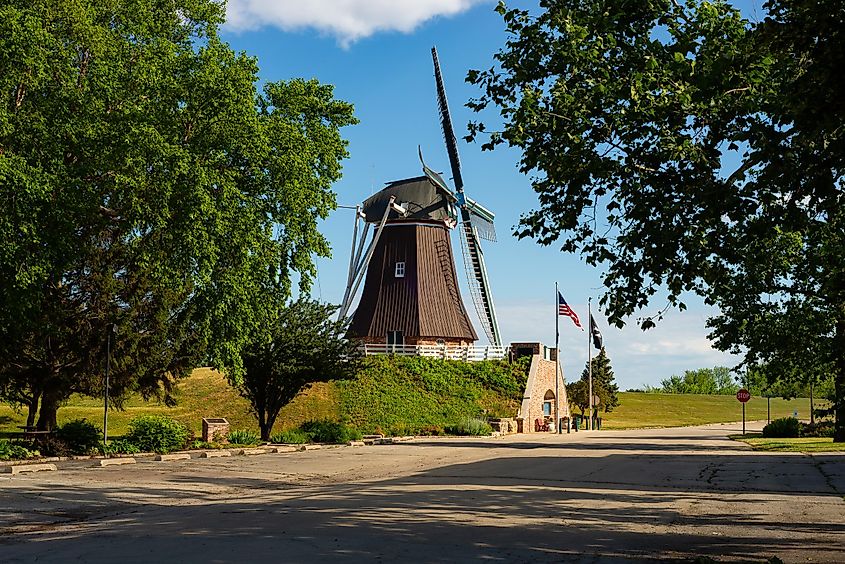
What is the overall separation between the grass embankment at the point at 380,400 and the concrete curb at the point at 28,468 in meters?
20.4

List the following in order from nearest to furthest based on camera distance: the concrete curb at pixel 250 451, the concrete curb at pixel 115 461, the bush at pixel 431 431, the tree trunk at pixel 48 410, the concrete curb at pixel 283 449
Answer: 1. the concrete curb at pixel 115 461
2. the tree trunk at pixel 48 410
3. the concrete curb at pixel 250 451
4. the concrete curb at pixel 283 449
5. the bush at pixel 431 431

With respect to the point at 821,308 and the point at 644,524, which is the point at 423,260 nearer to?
the point at 821,308

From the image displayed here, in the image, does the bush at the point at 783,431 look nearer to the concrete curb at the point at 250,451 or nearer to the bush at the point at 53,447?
the concrete curb at the point at 250,451

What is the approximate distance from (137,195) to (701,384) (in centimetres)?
14552

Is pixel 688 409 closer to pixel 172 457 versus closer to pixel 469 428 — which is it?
pixel 469 428

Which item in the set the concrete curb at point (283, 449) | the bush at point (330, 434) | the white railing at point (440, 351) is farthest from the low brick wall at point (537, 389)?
the concrete curb at point (283, 449)

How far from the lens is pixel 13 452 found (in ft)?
74.8

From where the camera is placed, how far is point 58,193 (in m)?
22.6

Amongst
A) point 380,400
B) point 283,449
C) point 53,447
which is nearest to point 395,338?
point 380,400

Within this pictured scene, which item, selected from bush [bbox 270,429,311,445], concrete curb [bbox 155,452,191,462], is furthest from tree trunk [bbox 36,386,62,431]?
bush [bbox 270,429,311,445]

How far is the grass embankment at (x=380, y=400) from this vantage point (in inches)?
1781

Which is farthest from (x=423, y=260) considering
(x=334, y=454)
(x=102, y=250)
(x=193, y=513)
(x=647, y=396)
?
(x=647, y=396)

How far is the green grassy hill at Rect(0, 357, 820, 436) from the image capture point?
44.9 metres

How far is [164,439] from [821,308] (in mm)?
21378
